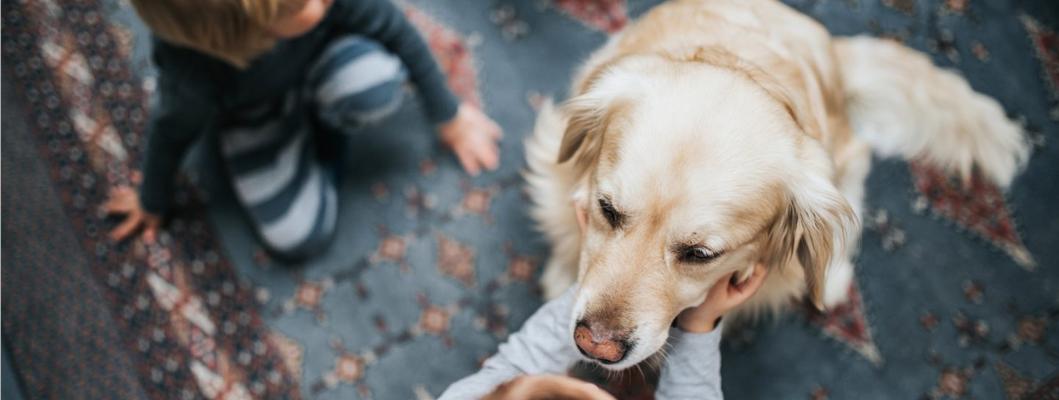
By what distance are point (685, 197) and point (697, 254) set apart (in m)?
0.10

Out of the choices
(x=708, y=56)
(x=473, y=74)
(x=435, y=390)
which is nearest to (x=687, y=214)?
(x=708, y=56)

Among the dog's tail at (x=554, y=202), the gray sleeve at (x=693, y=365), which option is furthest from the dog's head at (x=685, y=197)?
the dog's tail at (x=554, y=202)

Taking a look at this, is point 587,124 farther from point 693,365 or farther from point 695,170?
point 693,365

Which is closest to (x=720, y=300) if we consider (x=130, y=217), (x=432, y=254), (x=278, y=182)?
(x=432, y=254)

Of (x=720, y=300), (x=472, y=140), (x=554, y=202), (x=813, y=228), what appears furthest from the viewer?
(x=472, y=140)

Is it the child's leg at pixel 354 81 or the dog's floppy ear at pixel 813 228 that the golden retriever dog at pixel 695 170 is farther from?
the child's leg at pixel 354 81

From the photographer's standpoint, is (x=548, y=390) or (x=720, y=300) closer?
(x=548, y=390)

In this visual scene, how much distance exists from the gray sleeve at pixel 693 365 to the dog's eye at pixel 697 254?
0.21m

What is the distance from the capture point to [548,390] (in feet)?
3.50

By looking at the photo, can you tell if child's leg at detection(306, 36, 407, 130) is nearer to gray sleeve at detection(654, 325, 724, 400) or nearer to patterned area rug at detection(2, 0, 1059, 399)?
patterned area rug at detection(2, 0, 1059, 399)

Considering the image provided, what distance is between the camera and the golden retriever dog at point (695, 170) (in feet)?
3.32

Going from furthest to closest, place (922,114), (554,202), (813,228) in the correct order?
1. (922,114)
2. (554,202)
3. (813,228)

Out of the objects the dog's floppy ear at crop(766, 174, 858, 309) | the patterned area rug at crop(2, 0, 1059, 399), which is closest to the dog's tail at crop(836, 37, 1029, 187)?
the patterned area rug at crop(2, 0, 1059, 399)

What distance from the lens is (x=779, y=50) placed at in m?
1.27
